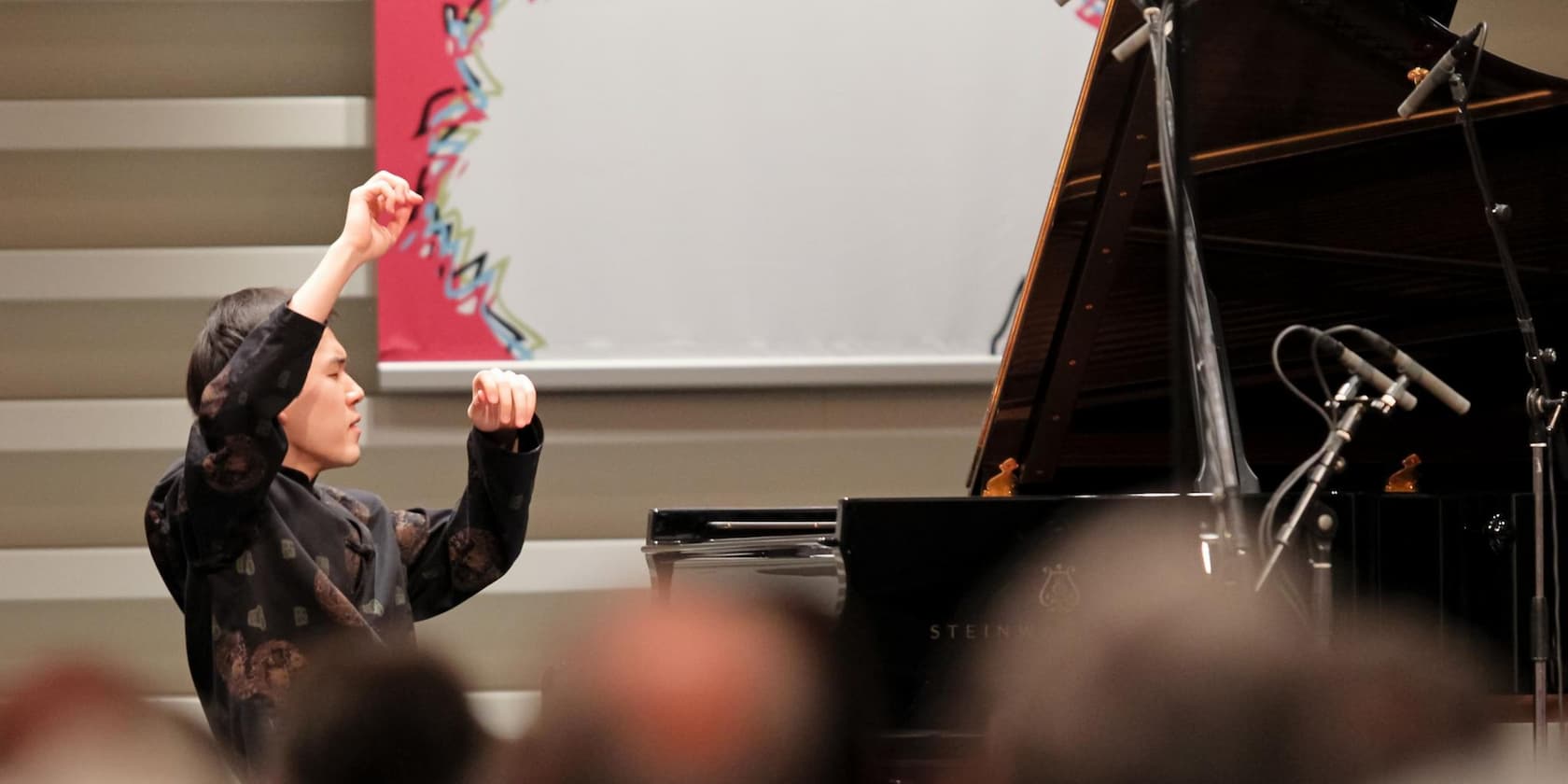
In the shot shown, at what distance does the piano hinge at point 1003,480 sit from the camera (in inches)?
88.0

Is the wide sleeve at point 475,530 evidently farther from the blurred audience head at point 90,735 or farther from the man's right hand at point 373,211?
the blurred audience head at point 90,735

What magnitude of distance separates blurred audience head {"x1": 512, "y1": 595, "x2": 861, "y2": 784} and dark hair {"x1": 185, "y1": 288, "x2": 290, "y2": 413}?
1494mm

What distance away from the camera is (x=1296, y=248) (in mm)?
2295

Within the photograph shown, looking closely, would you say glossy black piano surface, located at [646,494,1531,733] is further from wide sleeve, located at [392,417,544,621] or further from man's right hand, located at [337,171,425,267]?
man's right hand, located at [337,171,425,267]

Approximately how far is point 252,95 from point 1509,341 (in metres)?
2.48

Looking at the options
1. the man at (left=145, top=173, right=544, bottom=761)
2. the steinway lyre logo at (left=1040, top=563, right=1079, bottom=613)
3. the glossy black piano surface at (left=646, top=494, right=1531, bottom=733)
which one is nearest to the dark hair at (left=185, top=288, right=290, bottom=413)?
the man at (left=145, top=173, right=544, bottom=761)

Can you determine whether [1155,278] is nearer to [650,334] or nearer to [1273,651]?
[650,334]

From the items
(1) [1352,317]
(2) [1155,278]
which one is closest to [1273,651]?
(2) [1155,278]

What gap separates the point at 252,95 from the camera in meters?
3.14

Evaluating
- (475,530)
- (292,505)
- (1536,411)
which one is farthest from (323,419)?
(1536,411)

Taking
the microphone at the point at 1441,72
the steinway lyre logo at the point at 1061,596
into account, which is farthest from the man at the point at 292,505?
the microphone at the point at 1441,72

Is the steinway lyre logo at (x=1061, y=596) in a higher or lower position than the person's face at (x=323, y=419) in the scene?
lower

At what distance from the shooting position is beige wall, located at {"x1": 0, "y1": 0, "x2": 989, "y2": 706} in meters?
3.11

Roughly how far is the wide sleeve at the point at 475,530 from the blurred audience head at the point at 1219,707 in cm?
140
